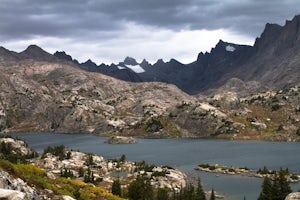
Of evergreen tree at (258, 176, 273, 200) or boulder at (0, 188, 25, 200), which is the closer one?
boulder at (0, 188, 25, 200)

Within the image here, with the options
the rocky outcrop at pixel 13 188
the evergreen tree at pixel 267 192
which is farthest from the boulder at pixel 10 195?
the evergreen tree at pixel 267 192

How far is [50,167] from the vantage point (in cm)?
17500

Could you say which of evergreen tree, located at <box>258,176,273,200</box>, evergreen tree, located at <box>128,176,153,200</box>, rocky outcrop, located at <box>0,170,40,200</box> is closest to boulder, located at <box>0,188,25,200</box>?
rocky outcrop, located at <box>0,170,40,200</box>

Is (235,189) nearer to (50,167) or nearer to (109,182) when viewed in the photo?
(109,182)

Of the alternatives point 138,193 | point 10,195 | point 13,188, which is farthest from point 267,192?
point 10,195

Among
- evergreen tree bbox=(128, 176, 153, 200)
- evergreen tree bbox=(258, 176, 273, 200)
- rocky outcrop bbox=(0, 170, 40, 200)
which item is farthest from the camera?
evergreen tree bbox=(258, 176, 273, 200)

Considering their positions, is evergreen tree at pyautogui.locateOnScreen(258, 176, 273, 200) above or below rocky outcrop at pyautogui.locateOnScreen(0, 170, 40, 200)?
below

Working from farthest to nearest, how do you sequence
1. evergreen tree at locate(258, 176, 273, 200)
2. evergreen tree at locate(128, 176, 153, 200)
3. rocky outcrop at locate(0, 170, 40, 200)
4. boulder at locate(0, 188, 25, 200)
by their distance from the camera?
evergreen tree at locate(258, 176, 273, 200)
evergreen tree at locate(128, 176, 153, 200)
rocky outcrop at locate(0, 170, 40, 200)
boulder at locate(0, 188, 25, 200)

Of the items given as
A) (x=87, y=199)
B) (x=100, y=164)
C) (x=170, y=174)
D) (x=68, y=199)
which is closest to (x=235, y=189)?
(x=170, y=174)

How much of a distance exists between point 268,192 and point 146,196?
3437 centimetres

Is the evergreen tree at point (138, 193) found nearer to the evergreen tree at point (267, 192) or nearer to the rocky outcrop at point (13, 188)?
the evergreen tree at point (267, 192)

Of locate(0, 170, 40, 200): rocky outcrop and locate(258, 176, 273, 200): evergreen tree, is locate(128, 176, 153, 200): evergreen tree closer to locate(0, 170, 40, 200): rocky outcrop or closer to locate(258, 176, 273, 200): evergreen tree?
locate(258, 176, 273, 200): evergreen tree

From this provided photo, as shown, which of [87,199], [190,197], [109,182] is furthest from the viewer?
[109,182]

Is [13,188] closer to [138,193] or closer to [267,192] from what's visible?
[138,193]
